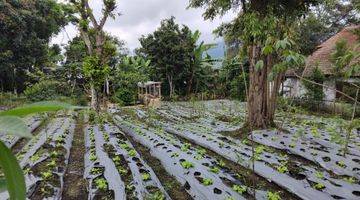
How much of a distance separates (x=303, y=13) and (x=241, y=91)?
39.6ft

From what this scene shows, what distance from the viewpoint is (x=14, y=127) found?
322 mm

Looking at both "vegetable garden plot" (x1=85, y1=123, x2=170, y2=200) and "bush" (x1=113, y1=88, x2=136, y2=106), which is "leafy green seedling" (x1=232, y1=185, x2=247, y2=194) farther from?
"bush" (x1=113, y1=88, x2=136, y2=106)

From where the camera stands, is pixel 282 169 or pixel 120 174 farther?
pixel 120 174

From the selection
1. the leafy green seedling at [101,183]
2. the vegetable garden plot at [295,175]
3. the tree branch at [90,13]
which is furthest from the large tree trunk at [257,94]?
the tree branch at [90,13]

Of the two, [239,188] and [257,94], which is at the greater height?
[257,94]

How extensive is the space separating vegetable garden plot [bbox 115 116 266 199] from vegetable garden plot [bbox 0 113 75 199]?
5.34ft

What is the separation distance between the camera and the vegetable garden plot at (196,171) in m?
4.29

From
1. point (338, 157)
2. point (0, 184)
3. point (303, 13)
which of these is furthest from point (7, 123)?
point (303, 13)

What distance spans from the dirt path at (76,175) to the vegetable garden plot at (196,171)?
1313 mm

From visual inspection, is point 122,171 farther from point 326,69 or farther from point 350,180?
point 326,69

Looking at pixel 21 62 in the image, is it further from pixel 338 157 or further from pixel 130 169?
pixel 338 157

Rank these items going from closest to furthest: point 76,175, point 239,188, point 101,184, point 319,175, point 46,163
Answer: point 239,188, point 101,184, point 319,175, point 76,175, point 46,163

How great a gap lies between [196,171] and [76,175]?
6.26 feet

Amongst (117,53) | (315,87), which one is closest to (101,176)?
(117,53)
